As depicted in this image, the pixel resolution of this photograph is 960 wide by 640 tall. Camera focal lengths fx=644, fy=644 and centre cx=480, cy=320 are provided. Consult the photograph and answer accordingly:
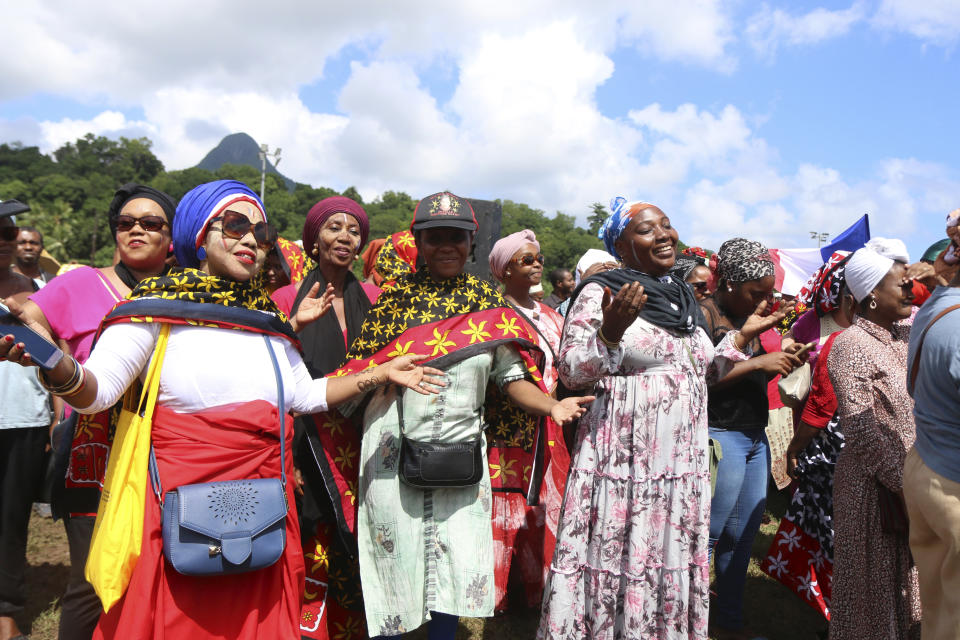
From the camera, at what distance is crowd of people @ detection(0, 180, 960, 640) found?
210cm

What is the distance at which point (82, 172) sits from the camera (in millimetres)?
88062

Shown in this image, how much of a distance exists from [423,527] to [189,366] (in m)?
1.19

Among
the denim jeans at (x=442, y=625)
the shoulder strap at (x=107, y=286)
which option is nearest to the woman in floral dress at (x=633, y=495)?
the denim jeans at (x=442, y=625)

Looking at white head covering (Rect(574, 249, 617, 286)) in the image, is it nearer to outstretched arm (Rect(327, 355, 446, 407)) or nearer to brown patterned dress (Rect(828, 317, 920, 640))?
brown patterned dress (Rect(828, 317, 920, 640))

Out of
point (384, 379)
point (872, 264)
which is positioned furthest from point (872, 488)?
point (384, 379)

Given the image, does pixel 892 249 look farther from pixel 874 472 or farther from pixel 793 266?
pixel 793 266

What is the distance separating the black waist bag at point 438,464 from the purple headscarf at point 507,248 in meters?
2.09

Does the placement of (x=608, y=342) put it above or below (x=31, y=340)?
above

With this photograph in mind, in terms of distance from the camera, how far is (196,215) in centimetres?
229

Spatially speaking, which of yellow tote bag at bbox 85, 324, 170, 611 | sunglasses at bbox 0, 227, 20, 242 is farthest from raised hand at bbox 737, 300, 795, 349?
sunglasses at bbox 0, 227, 20, 242

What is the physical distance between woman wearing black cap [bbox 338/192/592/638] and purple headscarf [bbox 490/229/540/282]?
1.61 m

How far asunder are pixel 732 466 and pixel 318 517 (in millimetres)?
2314

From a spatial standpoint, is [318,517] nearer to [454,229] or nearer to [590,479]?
[590,479]

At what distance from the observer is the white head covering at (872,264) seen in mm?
3295
